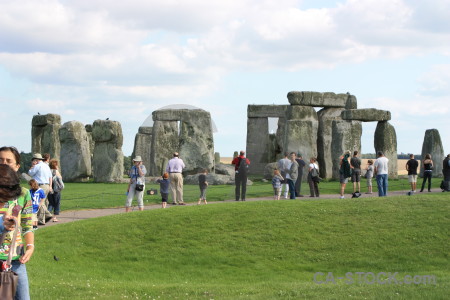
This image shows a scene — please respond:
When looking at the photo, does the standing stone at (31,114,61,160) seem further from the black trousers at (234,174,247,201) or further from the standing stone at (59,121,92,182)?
the black trousers at (234,174,247,201)

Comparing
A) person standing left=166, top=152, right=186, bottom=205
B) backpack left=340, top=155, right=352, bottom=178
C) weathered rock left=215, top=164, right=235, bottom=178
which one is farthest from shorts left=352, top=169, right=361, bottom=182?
weathered rock left=215, top=164, right=235, bottom=178

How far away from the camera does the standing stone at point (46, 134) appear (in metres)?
37.3

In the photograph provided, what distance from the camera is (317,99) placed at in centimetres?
3431

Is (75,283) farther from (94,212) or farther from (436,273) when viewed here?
(94,212)

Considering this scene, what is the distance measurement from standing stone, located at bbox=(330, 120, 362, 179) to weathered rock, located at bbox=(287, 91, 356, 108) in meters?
1.25

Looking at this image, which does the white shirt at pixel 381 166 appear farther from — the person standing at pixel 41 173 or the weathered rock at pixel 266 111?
the weathered rock at pixel 266 111

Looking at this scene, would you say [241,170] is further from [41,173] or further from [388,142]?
[388,142]

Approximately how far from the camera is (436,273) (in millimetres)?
13555

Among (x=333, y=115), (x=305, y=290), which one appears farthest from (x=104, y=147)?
(x=305, y=290)

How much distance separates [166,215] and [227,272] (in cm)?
404

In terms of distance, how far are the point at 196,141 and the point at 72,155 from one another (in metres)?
6.47

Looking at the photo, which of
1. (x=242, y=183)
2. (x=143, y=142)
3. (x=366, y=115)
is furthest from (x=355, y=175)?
(x=143, y=142)

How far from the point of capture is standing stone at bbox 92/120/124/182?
3506 centimetres

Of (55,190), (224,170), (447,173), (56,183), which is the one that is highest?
(224,170)
